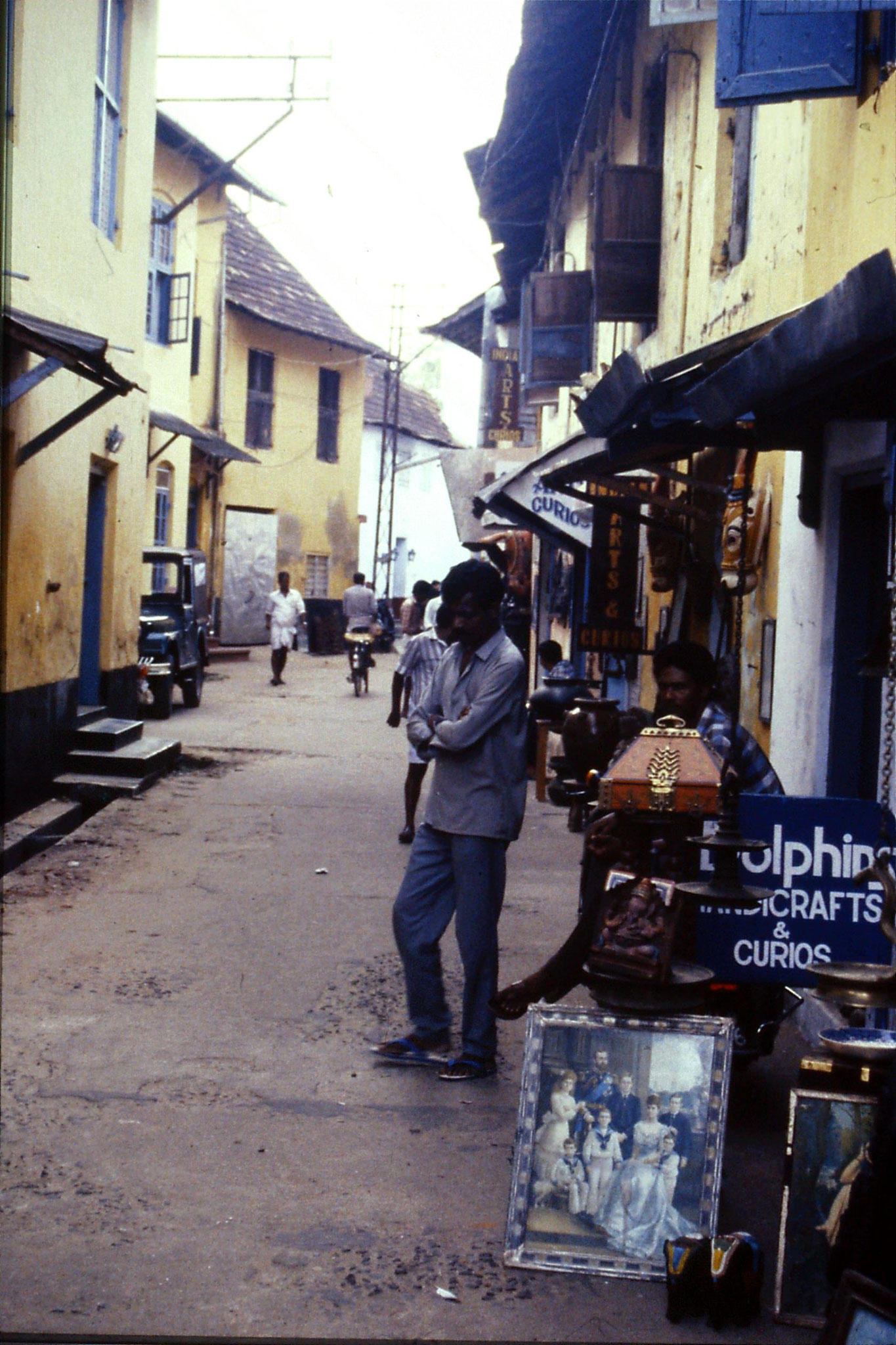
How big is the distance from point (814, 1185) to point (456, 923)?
7.02 feet

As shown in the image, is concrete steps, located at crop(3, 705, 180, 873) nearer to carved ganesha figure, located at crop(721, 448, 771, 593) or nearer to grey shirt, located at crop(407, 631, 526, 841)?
carved ganesha figure, located at crop(721, 448, 771, 593)

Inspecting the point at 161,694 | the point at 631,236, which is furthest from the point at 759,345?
the point at 161,694

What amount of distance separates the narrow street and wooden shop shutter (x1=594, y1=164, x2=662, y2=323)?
4.89 metres

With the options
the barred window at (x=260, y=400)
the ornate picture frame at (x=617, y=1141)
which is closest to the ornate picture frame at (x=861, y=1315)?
the ornate picture frame at (x=617, y=1141)

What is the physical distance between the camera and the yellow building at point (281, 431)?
3431 centimetres

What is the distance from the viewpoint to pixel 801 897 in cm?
500

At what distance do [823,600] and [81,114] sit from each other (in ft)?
25.0

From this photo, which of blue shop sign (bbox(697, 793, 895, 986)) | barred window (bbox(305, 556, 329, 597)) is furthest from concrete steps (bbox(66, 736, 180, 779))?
barred window (bbox(305, 556, 329, 597))

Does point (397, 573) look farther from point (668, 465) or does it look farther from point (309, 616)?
point (668, 465)

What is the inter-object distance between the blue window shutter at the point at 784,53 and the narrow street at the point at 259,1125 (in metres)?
3.81

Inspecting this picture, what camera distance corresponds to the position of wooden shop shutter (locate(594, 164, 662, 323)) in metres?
12.2

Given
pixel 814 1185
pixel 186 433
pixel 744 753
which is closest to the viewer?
pixel 814 1185

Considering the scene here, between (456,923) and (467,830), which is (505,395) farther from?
(456,923)

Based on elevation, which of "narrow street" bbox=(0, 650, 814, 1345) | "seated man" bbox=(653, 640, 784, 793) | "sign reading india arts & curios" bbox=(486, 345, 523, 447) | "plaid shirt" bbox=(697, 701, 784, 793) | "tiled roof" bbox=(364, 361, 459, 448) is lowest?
"narrow street" bbox=(0, 650, 814, 1345)
